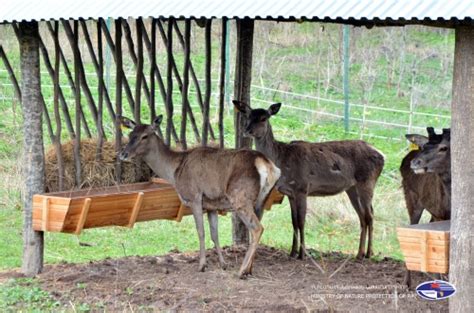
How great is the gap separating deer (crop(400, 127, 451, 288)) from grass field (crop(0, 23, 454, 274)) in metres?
1.89

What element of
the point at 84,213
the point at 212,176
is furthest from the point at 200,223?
the point at 84,213

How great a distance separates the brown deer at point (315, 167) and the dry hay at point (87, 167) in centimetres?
175

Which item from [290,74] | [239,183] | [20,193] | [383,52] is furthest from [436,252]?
[383,52]

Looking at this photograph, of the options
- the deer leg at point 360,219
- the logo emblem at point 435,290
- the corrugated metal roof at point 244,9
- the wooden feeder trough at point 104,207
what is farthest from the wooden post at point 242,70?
the logo emblem at point 435,290

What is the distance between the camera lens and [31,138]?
509 inches

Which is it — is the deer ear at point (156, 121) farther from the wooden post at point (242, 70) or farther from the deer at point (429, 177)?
the deer at point (429, 177)

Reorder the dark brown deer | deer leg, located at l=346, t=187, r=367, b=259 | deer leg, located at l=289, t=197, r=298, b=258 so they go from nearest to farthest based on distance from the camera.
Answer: the dark brown deer < deer leg, located at l=289, t=197, r=298, b=258 < deer leg, located at l=346, t=187, r=367, b=259

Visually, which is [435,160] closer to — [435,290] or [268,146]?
[435,290]

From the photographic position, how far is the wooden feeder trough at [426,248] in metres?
9.50

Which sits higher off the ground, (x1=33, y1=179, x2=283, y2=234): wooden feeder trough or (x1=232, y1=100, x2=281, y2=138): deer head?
(x1=232, y1=100, x2=281, y2=138): deer head

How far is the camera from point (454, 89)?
9.20 m

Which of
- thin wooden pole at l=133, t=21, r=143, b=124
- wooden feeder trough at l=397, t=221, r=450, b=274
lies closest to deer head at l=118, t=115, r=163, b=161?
thin wooden pole at l=133, t=21, r=143, b=124

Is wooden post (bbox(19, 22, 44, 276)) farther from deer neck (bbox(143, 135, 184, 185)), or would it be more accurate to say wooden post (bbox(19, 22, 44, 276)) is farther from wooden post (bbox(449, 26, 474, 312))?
wooden post (bbox(449, 26, 474, 312))

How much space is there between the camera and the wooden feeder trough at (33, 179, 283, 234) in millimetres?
12344
